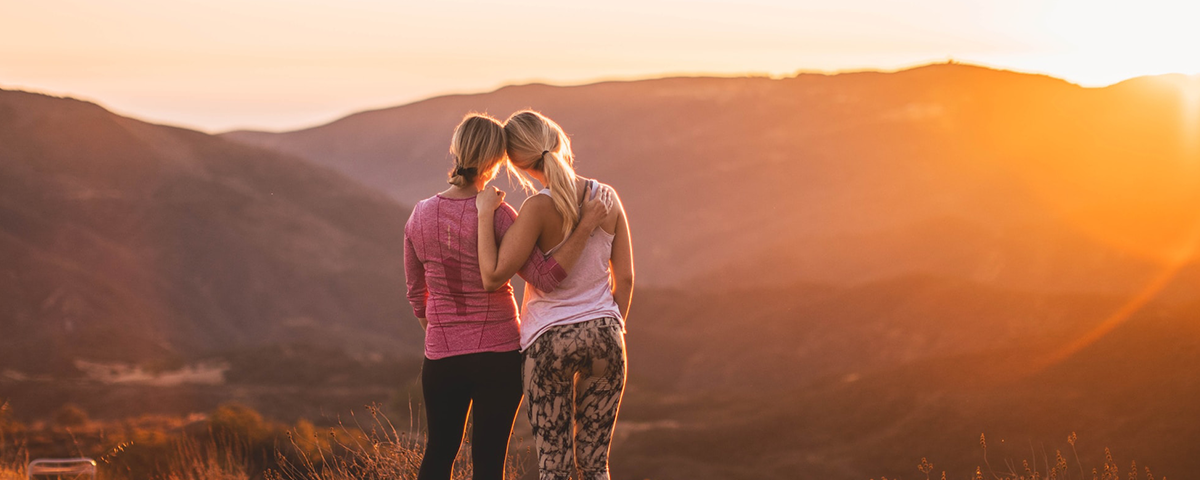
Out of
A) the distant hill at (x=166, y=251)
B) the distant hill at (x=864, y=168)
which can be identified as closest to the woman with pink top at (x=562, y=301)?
the distant hill at (x=166, y=251)

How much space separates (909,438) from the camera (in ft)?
112

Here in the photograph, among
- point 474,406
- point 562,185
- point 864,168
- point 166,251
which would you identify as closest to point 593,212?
point 562,185

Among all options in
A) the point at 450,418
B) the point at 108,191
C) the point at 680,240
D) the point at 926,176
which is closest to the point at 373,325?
the point at 108,191

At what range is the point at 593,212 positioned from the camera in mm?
2926

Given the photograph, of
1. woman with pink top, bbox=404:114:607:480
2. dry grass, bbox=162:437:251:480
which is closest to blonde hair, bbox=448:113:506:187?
woman with pink top, bbox=404:114:607:480

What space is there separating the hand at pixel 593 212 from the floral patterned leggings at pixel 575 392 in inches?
10.8

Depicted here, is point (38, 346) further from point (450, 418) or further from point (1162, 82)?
point (1162, 82)

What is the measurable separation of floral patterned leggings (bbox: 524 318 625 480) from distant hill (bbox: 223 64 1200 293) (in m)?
66.5

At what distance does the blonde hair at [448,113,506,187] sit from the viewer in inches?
113

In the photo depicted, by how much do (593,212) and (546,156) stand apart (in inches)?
8.4

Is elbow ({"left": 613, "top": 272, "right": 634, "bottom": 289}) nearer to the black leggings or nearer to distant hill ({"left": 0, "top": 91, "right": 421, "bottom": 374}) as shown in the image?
the black leggings

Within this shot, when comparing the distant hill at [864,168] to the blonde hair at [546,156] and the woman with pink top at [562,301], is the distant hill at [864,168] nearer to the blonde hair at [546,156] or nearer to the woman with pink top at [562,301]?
the woman with pink top at [562,301]

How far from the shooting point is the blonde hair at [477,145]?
9.39ft

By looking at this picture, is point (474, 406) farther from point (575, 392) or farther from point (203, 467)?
point (203, 467)
